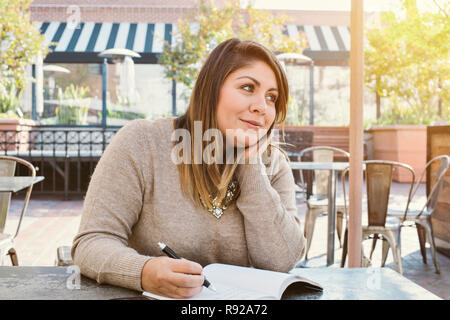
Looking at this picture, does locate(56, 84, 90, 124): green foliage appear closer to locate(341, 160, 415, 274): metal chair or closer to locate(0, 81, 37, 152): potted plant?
locate(0, 81, 37, 152): potted plant

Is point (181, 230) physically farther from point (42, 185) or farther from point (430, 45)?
point (42, 185)

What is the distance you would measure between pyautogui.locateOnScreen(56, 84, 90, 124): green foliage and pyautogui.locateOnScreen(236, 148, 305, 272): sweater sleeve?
465 inches

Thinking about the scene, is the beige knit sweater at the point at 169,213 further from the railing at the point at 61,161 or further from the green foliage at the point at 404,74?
the green foliage at the point at 404,74

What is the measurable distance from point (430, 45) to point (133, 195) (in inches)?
206

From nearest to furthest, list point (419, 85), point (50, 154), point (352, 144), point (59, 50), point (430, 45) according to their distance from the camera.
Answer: point (352, 144)
point (430, 45)
point (50, 154)
point (419, 85)
point (59, 50)

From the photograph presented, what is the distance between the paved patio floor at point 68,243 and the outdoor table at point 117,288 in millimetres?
2451

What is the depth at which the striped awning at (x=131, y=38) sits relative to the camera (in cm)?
1280

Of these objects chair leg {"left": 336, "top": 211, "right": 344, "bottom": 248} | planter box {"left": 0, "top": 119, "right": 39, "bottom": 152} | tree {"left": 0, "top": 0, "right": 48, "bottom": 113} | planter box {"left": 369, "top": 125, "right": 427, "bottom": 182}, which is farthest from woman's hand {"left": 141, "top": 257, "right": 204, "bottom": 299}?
planter box {"left": 369, "top": 125, "right": 427, "bottom": 182}

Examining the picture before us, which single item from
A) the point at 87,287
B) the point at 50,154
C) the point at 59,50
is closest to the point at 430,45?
the point at 87,287

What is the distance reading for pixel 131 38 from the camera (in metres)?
13.4

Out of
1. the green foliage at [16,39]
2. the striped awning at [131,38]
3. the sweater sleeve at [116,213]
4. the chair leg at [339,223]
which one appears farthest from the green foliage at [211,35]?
the sweater sleeve at [116,213]

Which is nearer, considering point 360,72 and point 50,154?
point 360,72

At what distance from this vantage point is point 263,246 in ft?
4.45

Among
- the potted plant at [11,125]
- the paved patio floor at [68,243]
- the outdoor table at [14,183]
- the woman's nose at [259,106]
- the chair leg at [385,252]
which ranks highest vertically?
the potted plant at [11,125]
